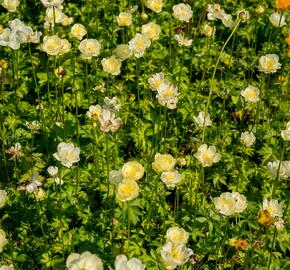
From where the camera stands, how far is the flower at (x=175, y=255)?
2.49 meters

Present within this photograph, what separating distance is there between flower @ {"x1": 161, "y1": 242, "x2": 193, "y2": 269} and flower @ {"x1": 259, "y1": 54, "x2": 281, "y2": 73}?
1724 mm

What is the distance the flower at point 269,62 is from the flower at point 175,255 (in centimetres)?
172

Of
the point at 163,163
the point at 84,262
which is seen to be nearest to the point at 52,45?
the point at 163,163

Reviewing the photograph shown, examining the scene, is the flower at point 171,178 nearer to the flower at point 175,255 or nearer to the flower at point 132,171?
the flower at point 132,171

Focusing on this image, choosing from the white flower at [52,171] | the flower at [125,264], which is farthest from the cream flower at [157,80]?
the flower at [125,264]

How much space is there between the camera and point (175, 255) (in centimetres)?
252

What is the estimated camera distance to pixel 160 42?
455 cm

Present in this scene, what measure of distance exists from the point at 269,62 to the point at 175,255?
5.84 ft

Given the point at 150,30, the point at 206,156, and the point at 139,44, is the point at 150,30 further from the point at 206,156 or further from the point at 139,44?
the point at 206,156

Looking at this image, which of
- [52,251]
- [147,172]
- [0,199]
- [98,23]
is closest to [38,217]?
[52,251]

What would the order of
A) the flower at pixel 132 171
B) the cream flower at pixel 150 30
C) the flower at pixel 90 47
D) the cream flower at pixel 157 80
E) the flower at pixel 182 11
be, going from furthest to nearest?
the flower at pixel 182 11 → the cream flower at pixel 150 30 → the flower at pixel 90 47 → the cream flower at pixel 157 80 → the flower at pixel 132 171

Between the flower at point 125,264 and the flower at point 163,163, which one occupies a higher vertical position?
the flower at point 125,264

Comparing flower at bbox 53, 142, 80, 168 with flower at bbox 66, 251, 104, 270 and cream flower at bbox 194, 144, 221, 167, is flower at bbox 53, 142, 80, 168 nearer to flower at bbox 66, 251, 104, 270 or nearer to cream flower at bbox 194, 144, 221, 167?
cream flower at bbox 194, 144, 221, 167

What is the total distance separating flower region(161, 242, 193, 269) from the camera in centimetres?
249
